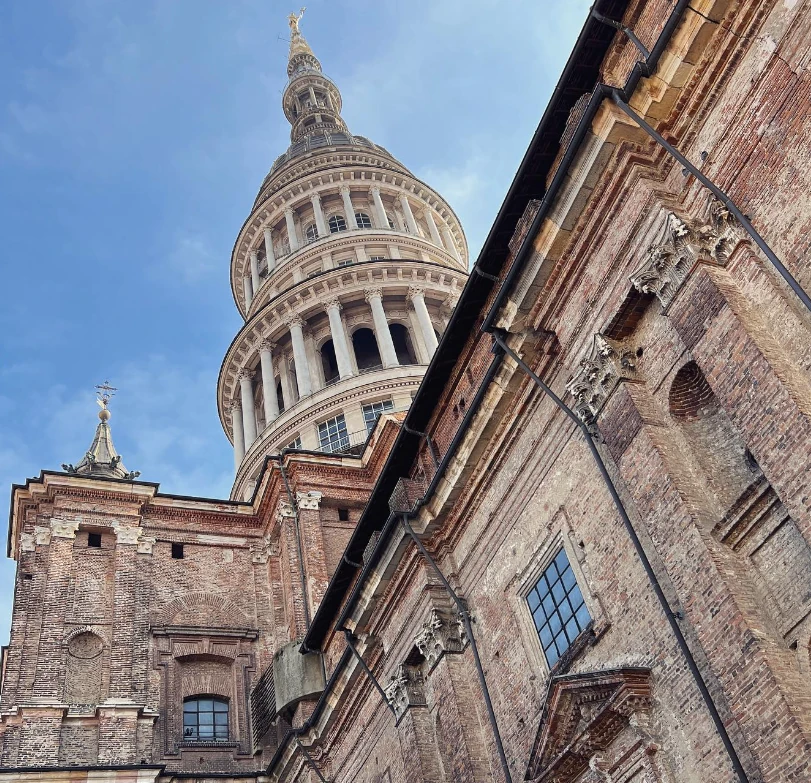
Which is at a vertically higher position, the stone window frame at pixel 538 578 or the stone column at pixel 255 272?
the stone column at pixel 255 272

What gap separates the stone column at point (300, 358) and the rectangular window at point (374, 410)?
8.33ft

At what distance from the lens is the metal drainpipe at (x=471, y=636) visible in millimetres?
12984

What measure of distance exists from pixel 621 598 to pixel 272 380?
90.6 ft

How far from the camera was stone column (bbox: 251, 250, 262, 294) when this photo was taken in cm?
4462

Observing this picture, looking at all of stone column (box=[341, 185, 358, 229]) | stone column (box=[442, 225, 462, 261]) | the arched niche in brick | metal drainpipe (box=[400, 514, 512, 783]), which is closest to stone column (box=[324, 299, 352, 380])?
stone column (box=[341, 185, 358, 229])

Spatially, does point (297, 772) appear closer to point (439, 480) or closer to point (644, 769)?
point (439, 480)

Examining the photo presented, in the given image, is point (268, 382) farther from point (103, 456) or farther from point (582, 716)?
point (582, 716)

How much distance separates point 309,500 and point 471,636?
12454mm

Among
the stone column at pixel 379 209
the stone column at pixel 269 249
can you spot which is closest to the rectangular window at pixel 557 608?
the stone column at pixel 379 209

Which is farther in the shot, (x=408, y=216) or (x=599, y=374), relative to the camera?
(x=408, y=216)

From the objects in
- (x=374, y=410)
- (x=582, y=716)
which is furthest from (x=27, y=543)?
(x=582, y=716)

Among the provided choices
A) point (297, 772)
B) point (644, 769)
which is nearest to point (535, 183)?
point (644, 769)

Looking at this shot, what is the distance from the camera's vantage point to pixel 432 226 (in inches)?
1786

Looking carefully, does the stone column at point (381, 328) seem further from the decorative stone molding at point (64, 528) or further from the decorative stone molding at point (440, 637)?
the decorative stone molding at point (440, 637)
